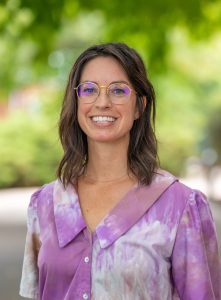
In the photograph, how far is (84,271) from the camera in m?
2.55

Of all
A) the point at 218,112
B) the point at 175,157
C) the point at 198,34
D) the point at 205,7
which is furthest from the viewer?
the point at 175,157

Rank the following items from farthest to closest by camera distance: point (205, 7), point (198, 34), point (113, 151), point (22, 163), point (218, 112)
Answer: point (22, 163)
point (218, 112)
point (198, 34)
point (205, 7)
point (113, 151)

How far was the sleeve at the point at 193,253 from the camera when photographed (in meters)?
2.57

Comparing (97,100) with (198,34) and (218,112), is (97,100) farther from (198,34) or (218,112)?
(218,112)

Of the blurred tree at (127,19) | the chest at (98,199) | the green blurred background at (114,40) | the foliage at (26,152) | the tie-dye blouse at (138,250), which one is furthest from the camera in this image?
the foliage at (26,152)

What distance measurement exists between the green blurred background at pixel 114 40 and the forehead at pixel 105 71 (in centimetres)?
372

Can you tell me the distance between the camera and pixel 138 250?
2.54 metres

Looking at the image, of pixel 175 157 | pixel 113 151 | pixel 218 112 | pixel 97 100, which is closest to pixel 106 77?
pixel 97 100

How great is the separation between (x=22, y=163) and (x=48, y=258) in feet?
69.6

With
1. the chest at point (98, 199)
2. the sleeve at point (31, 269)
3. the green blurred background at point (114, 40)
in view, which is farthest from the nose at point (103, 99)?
the green blurred background at point (114, 40)

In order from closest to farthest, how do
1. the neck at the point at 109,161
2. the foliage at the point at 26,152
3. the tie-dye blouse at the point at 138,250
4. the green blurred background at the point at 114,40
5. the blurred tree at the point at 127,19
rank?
the tie-dye blouse at the point at 138,250 → the neck at the point at 109,161 → the blurred tree at the point at 127,19 → the green blurred background at the point at 114,40 → the foliage at the point at 26,152

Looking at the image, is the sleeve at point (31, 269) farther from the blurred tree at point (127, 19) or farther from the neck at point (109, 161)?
the blurred tree at point (127, 19)

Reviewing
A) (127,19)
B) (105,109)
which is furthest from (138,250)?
(127,19)

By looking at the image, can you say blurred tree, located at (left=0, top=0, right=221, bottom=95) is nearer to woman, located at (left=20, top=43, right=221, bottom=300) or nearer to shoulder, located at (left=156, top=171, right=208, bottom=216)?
woman, located at (left=20, top=43, right=221, bottom=300)
